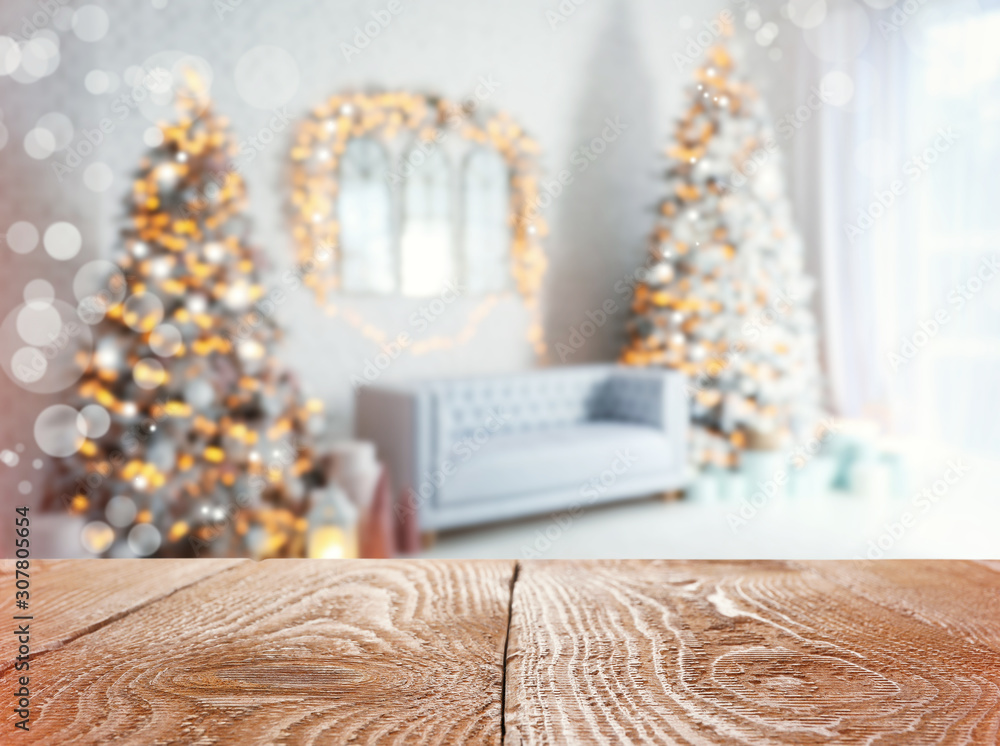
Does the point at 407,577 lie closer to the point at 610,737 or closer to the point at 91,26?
the point at 610,737

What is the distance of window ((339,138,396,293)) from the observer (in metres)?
Result: 2.44

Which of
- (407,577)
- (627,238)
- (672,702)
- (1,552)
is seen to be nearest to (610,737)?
(672,702)

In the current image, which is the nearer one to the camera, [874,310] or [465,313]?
[465,313]

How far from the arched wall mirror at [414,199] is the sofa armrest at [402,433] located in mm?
402

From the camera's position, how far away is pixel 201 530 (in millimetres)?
2400

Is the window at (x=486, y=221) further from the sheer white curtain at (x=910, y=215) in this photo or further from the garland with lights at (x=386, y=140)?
the sheer white curtain at (x=910, y=215)

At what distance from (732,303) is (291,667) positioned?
2.84 metres

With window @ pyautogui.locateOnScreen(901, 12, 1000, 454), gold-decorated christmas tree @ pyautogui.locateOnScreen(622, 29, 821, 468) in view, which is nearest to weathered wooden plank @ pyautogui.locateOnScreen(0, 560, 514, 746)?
gold-decorated christmas tree @ pyautogui.locateOnScreen(622, 29, 821, 468)

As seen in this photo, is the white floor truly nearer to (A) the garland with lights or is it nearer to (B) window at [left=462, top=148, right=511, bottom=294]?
(A) the garland with lights

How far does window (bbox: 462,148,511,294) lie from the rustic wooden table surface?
215 cm

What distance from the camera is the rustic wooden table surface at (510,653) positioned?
271 millimetres

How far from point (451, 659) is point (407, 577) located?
14cm

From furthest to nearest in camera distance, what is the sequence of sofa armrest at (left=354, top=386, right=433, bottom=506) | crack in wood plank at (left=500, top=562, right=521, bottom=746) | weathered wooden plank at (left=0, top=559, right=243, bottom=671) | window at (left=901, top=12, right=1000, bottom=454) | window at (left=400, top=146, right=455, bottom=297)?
window at (left=901, top=12, right=1000, bottom=454) → window at (left=400, top=146, right=455, bottom=297) → sofa armrest at (left=354, top=386, right=433, bottom=506) → weathered wooden plank at (left=0, top=559, right=243, bottom=671) → crack in wood plank at (left=500, top=562, right=521, bottom=746)

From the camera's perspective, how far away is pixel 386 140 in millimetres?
2480
